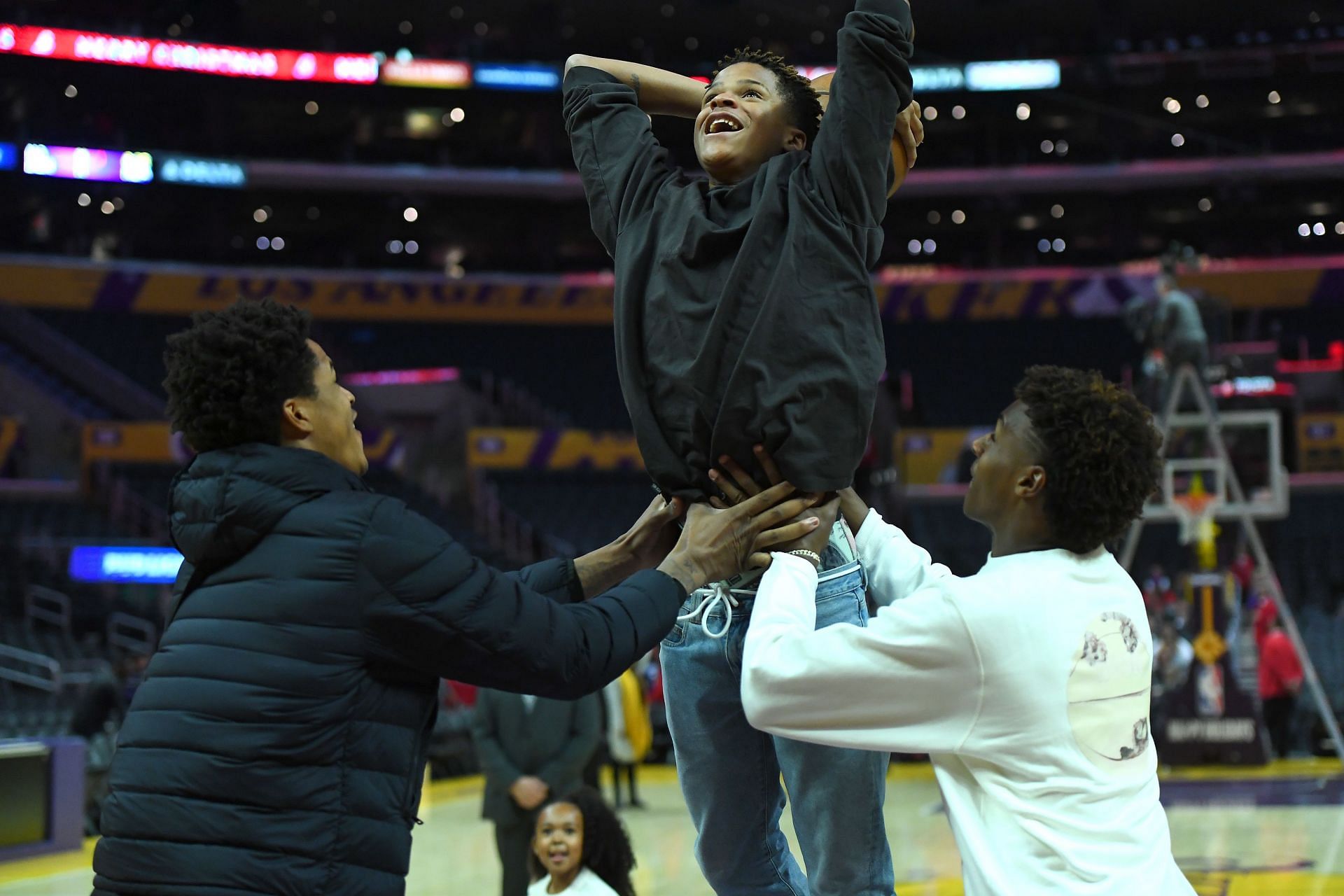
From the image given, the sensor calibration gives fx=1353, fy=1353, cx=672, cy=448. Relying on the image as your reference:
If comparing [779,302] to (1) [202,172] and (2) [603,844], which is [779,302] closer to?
(2) [603,844]

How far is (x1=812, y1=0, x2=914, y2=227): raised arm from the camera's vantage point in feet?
7.56

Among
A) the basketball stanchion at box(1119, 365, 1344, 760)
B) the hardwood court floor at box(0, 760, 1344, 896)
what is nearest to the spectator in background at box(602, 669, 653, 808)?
the hardwood court floor at box(0, 760, 1344, 896)

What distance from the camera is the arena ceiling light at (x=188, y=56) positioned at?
24.9 metres

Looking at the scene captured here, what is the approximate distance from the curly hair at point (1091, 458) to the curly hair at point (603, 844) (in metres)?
3.24

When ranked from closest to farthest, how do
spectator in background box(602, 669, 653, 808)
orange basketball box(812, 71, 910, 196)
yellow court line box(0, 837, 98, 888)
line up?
orange basketball box(812, 71, 910, 196), yellow court line box(0, 837, 98, 888), spectator in background box(602, 669, 653, 808)

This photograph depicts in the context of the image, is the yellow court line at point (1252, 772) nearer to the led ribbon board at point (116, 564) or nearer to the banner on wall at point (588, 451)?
the banner on wall at point (588, 451)

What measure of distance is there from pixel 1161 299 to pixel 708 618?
10.4 m

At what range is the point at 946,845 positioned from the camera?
8.93 meters

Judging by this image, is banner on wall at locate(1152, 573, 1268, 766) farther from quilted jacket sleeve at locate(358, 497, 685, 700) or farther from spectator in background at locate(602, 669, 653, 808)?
quilted jacket sleeve at locate(358, 497, 685, 700)

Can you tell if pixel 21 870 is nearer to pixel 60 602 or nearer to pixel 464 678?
pixel 464 678

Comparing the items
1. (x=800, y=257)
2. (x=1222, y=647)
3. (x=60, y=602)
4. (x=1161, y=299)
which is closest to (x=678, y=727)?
(x=800, y=257)

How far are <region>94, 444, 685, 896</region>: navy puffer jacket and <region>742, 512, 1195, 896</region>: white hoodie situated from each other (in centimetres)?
31

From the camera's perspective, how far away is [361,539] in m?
2.19

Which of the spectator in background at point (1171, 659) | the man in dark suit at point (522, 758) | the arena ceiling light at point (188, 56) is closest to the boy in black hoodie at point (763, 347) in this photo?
the man in dark suit at point (522, 758)
